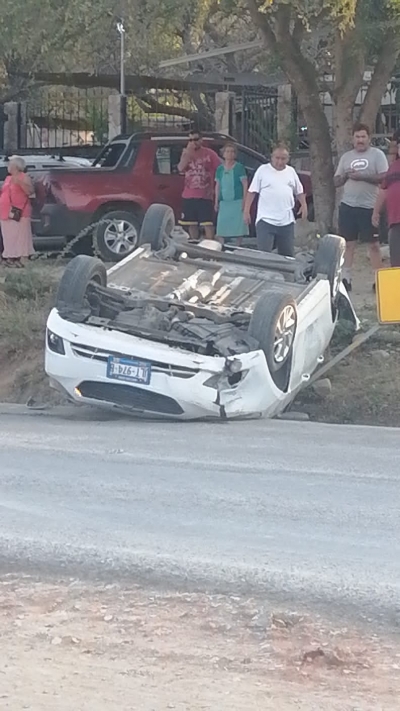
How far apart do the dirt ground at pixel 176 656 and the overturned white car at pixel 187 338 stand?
3.13 meters

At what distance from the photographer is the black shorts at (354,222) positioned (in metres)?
12.8

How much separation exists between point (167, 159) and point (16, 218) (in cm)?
286

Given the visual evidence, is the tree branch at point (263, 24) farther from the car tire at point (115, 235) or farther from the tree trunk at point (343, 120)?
the car tire at point (115, 235)

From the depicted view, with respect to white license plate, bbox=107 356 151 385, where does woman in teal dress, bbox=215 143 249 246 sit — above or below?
above

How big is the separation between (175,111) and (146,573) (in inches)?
942

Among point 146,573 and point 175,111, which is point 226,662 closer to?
point 146,573

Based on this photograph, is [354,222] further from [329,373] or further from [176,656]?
[176,656]

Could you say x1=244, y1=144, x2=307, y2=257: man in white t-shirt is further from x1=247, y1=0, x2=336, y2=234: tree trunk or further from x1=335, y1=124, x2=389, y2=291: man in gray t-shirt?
x1=247, y1=0, x2=336, y2=234: tree trunk

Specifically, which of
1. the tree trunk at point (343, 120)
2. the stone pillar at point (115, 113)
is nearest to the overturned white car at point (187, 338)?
the tree trunk at point (343, 120)

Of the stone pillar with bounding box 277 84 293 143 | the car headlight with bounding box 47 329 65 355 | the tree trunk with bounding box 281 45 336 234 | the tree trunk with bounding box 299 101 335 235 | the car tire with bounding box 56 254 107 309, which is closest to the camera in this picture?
the car headlight with bounding box 47 329 65 355

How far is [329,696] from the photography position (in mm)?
4074

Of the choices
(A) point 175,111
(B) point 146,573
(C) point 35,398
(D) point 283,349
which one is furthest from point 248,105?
(B) point 146,573

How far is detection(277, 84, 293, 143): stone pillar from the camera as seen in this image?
22.5m

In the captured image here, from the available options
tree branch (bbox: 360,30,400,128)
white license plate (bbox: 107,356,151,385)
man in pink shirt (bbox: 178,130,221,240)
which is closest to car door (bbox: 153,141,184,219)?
man in pink shirt (bbox: 178,130,221,240)
